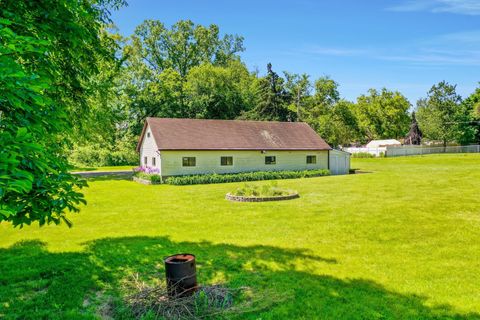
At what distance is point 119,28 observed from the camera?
40375mm

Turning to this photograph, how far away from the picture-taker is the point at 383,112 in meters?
74.8

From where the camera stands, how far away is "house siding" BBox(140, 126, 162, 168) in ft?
94.8

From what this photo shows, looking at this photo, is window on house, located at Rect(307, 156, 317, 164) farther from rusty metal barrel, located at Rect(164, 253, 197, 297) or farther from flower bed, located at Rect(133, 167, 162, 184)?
rusty metal barrel, located at Rect(164, 253, 197, 297)

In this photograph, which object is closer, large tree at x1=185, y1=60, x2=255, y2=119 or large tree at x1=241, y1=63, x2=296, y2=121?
large tree at x1=185, y1=60, x2=255, y2=119

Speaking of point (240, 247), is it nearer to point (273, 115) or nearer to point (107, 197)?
point (107, 197)

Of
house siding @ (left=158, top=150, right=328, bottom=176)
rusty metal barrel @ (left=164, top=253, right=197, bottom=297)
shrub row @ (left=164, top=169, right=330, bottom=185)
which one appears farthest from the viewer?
house siding @ (left=158, top=150, right=328, bottom=176)

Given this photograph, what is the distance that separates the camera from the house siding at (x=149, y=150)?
94.8 feet

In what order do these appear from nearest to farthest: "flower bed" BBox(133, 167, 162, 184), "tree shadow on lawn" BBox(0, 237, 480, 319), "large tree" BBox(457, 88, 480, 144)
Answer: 1. "tree shadow on lawn" BBox(0, 237, 480, 319)
2. "flower bed" BBox(133, 167, 162, 184)
3. "large tree" BBox(457, 88, 480, 144)

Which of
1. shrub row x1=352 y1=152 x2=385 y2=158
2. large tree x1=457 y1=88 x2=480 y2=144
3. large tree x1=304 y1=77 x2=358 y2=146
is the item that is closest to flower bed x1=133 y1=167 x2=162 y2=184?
large tree x1=304 y1=77 x2=358 y2=146

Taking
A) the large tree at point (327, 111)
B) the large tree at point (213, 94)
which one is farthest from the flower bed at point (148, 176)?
the large tree at point (327, 111)

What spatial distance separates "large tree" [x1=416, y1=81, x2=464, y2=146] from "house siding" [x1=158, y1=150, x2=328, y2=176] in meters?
48.6

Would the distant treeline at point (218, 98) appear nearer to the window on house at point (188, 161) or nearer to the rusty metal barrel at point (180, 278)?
the window on house at point (188, 161)

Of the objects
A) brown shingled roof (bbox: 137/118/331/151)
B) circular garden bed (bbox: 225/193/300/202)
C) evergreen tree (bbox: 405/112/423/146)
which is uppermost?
evergreen tree (bbox: 405/112/423/146)

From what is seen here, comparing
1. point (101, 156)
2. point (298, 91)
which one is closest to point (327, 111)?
point (298, 91)
